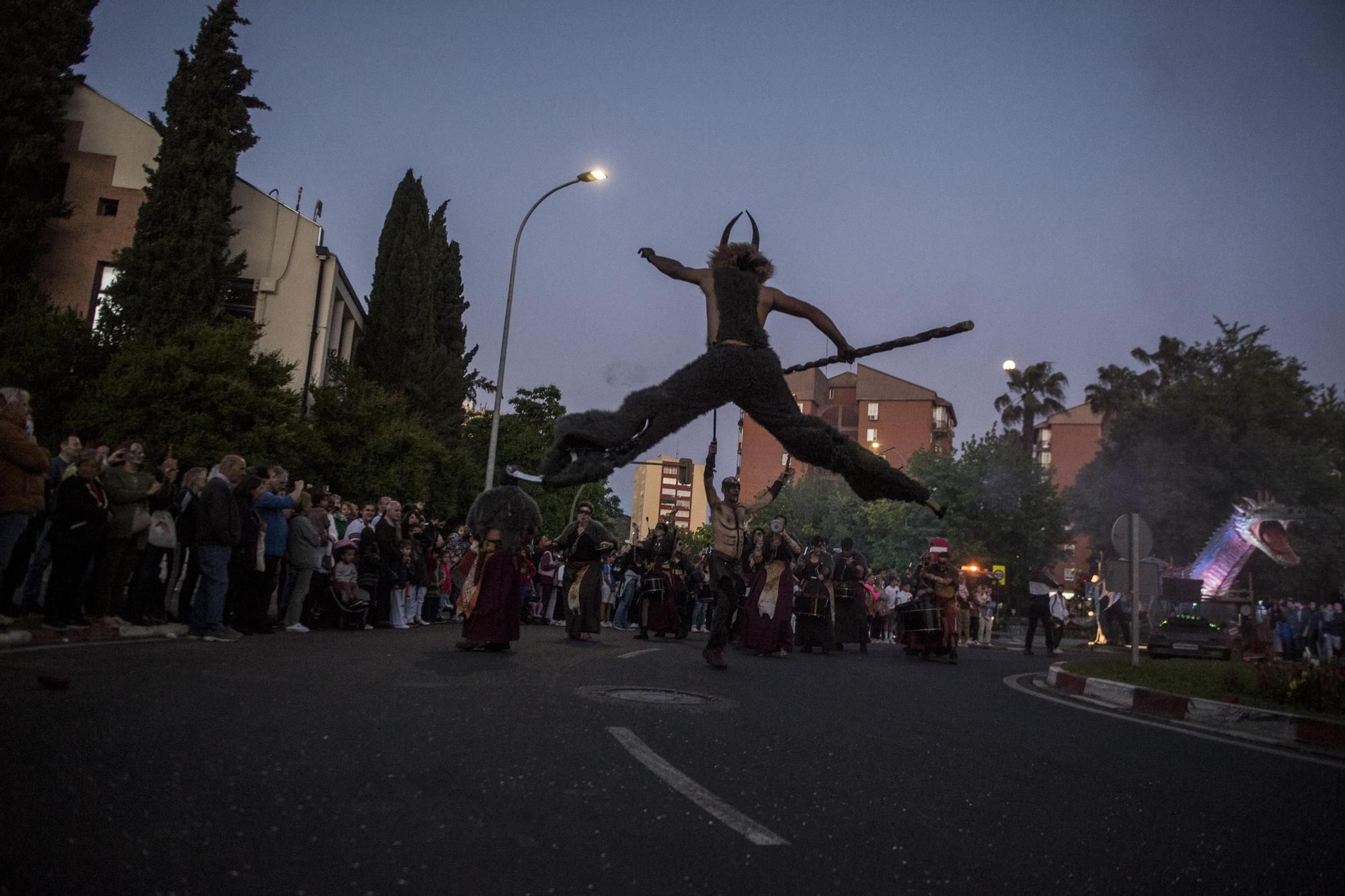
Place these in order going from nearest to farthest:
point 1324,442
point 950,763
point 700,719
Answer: point 950,763
point 700,719
point 1324,442

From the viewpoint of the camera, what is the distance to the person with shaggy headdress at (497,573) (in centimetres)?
1017

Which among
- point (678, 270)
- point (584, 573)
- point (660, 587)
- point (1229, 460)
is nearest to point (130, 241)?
point (660, 587)

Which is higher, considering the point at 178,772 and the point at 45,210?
the point at 45,210

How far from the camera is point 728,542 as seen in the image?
37.6 feet

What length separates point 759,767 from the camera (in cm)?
463

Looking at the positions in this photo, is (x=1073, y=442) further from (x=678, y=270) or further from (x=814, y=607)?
(x=678, y=270)

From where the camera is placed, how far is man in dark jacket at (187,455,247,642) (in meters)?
9.77

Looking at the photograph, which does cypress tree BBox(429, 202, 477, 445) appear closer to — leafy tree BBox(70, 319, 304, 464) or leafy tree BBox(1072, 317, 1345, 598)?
leafy tree BBox(70, 319, 304, 464)

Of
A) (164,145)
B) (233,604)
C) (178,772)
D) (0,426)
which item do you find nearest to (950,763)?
(178,772)

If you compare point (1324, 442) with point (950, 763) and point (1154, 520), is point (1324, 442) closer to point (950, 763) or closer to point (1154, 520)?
point (1154, 520)

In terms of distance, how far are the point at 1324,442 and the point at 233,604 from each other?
44315 mm

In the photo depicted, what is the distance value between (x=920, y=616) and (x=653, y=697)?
1004 centimetres

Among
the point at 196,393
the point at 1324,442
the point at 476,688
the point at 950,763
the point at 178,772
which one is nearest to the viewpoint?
the point at 178,772

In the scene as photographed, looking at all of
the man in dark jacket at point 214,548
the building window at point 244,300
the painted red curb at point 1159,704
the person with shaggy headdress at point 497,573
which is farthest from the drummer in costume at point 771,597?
the building window at point 244,300
